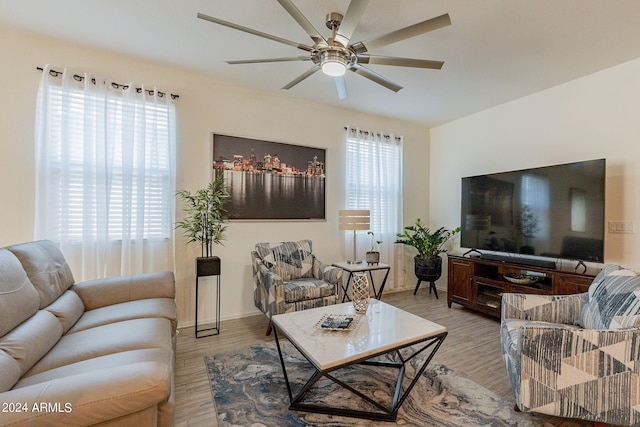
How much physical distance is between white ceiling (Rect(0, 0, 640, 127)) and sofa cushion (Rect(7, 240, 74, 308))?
6.02 feet

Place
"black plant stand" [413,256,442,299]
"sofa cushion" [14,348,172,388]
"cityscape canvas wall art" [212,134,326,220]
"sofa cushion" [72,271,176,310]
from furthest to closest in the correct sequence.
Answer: "black plant stand" [413,256,442,299], "cityscape canvas wall art" [212,134,326,220], "sofa cushion" [72,271,176,310], "sofa cushion" [14,348,172,388]

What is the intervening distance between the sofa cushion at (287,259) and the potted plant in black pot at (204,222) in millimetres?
510

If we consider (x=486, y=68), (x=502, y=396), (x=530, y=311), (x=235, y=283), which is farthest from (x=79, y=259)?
(x=486, y=68)

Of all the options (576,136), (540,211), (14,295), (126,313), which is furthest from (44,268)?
(576,136)

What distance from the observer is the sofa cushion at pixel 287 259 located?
3131mm

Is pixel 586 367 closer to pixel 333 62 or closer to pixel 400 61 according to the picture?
pixel 400 61

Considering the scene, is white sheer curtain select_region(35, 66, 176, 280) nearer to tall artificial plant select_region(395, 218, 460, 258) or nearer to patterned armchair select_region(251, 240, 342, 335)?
patterned armchair select_region(251, 240, 342, 335)

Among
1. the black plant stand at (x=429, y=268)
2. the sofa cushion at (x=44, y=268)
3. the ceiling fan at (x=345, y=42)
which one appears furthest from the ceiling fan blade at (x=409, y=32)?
the black plant stand at (x=429, y=268)

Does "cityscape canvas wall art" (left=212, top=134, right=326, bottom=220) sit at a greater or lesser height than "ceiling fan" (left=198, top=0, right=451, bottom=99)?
lesser

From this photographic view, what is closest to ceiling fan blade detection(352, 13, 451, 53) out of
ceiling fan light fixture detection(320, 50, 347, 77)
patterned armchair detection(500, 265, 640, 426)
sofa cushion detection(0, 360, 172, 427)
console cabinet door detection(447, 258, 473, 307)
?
ceiling fan light fixture detection(320, 50, 347, 77)

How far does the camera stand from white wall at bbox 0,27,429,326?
2438mm

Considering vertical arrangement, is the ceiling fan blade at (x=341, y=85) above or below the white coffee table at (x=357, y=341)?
above

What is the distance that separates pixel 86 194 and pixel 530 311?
3886mm

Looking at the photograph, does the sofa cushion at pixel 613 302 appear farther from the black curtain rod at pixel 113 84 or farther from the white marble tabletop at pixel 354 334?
the black curtain rod at pixel 113 84
